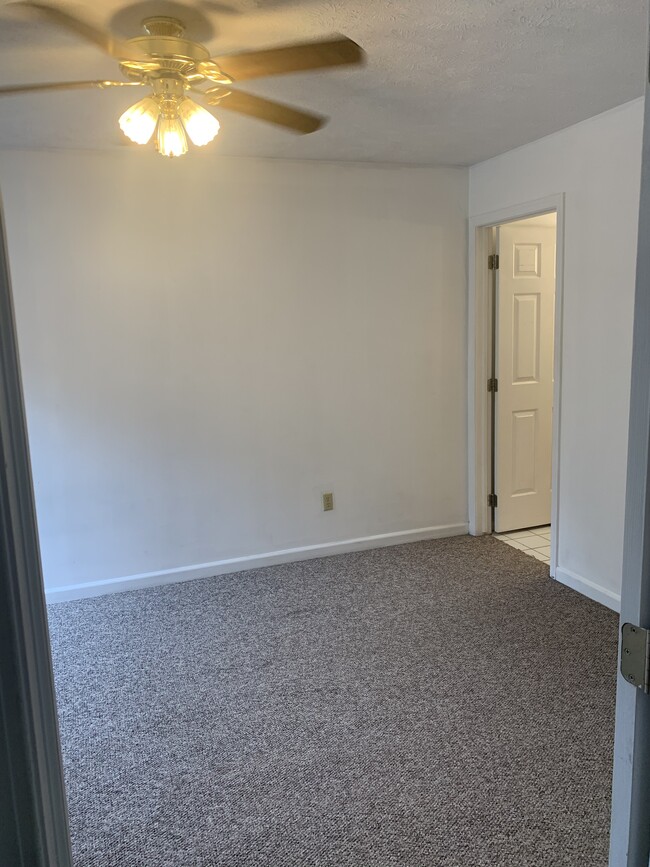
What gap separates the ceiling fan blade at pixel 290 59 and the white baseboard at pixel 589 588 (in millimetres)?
2719

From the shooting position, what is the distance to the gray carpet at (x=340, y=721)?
1930 millimetres

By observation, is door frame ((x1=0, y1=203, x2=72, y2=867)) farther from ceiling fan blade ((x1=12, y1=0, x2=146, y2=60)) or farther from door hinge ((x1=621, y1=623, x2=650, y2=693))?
ceiling fan blade ((x1=12, y1=0, x2=146, y2=60))

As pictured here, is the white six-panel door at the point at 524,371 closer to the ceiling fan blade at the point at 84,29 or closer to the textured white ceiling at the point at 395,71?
the textured white ceiling at the point at 395,71

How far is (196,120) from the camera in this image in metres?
2.10

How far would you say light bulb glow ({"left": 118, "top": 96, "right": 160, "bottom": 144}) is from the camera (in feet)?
6.68

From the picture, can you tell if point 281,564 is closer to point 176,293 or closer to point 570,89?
point 176,293

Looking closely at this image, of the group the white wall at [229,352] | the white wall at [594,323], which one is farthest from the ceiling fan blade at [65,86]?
the white wall at [594,323]

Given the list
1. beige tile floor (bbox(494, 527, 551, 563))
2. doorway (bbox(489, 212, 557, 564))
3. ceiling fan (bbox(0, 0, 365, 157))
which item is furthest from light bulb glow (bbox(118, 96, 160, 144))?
beige tile floor (bbox(494, 527, 551, 563))

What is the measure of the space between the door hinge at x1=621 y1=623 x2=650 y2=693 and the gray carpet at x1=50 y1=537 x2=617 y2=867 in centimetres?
126

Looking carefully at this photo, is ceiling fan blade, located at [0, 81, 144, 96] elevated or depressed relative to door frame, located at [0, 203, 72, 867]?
elevated

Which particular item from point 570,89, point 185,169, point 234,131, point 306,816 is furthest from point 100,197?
point 306,816

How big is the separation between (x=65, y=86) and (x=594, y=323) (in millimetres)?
2551

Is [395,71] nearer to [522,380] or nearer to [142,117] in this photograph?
[142,117]

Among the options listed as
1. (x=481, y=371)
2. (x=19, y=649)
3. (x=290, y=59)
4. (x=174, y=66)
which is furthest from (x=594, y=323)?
(x=19, y=649)
